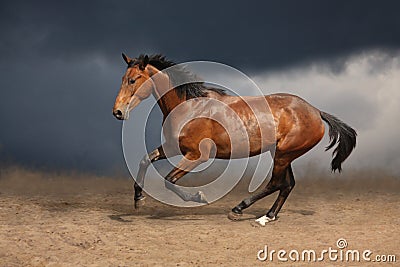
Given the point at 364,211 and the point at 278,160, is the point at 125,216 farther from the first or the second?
the point at 364,211

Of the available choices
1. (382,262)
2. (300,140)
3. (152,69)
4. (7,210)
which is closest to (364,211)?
(300,140)

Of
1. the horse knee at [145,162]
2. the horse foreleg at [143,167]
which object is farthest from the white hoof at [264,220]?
the horse knee at [145,162]

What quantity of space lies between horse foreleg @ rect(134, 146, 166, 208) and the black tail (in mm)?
2895

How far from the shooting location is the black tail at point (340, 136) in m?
8.86

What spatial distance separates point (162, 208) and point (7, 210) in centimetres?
276

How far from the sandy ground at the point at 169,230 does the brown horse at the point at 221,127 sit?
629mm

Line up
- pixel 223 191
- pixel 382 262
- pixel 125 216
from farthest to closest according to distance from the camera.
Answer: pixel 223 191 → pixel 125 216 → pixel 382 262

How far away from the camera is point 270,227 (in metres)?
8.27

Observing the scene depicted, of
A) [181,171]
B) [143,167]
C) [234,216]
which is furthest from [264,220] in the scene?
[143,167]

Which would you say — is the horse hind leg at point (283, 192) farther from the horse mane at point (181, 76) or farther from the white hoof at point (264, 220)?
the horse mane at point (181, 76)

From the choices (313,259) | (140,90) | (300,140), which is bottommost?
(313,259)

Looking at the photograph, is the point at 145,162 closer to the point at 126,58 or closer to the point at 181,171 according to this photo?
the point at 181,171

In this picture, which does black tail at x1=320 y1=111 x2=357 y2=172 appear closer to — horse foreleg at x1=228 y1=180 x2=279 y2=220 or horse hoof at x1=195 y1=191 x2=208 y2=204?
horse foreleg at x1=228 y1=180 x2=279 y2=220

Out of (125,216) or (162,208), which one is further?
(162,208)
